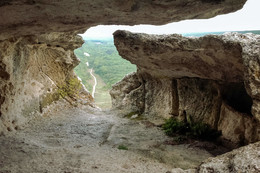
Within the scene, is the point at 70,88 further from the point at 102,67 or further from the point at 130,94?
the point at 102,67

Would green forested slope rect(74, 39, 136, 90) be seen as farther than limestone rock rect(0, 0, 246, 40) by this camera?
Yes

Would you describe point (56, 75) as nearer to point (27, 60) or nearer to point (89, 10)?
point (27, 60)

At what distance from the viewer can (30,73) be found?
9.48 m

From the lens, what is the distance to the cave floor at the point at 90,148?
17.1ft

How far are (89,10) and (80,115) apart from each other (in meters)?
7.75

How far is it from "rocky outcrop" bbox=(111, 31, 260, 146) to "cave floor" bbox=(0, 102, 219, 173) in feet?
4.61

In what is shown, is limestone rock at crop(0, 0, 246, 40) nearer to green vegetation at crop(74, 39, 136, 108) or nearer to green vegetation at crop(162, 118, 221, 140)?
green vegetation at crop(162, 118, 221, 140)

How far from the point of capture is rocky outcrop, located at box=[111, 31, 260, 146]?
580 centimetres

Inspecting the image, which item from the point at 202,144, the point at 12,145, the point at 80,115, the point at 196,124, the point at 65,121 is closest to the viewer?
the point at 12,145

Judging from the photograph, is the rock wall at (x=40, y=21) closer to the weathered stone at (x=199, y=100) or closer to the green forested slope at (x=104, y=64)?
the weathered stone at (x=199, y=100)

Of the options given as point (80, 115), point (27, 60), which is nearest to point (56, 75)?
point (80, 115)

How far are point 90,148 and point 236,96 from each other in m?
5.73

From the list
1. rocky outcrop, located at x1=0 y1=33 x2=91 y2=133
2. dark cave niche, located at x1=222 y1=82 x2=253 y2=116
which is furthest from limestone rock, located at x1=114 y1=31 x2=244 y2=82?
rocky outcrop, located at x1=0 y1=33 x2=91 y2=133

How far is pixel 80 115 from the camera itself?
11.6 metres
